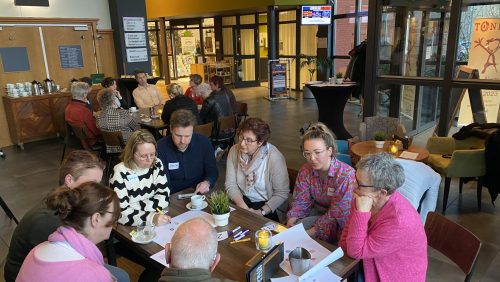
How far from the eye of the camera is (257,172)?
2826mm

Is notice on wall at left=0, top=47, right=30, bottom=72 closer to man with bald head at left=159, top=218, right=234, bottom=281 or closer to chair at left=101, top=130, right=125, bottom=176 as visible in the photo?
chair at left=101, top=130, right=125, bottom=176

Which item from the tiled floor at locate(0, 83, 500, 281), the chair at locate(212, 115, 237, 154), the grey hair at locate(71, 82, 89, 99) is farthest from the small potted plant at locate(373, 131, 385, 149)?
the grey hair at locate(71, 82, 89, 99)

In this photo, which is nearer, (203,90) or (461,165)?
(461,165)

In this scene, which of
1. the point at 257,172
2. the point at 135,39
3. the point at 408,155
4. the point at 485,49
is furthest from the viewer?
the point at 135,39

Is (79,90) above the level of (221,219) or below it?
above

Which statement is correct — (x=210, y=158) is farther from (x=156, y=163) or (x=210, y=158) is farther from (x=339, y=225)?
(x=339, y=225)

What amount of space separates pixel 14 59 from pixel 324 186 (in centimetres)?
730

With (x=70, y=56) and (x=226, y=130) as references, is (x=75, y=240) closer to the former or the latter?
(x=226, y=130)

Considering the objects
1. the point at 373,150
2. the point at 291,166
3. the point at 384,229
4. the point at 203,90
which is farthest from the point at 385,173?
the point at 203,90

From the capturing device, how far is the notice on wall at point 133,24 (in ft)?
28.7

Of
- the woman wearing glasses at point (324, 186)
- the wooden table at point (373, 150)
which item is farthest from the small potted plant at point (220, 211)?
the wooden table at point (373, 150)

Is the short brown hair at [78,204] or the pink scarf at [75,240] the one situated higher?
the short brown hair at [78,204]

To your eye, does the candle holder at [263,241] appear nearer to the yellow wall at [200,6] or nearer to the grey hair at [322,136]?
the grey hair at [322,136]

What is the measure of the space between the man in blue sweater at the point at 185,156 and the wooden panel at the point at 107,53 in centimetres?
649
